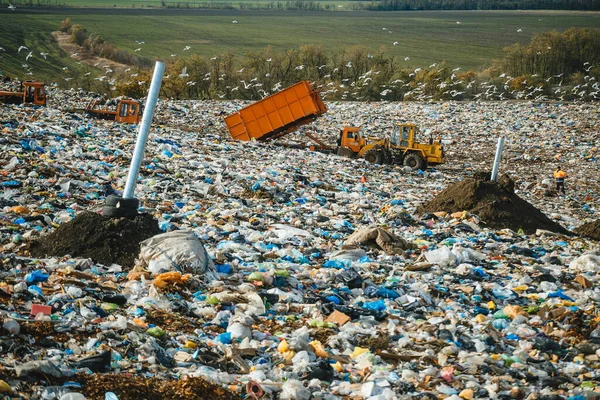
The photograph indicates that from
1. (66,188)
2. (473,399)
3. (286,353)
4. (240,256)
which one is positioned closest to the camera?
(473,399)

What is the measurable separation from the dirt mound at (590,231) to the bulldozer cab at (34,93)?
49.7 ft

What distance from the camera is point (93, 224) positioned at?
601 centimetres

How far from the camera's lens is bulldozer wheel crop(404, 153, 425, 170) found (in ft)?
53.4

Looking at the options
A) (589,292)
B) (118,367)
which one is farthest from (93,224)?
(589,292)

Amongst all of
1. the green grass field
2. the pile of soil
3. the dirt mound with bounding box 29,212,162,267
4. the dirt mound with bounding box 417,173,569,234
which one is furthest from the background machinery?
the green grass field

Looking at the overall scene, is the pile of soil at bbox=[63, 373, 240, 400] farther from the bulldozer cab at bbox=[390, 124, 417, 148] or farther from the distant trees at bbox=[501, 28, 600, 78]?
the distant trees at bbox=[501, 28, 600, 78]

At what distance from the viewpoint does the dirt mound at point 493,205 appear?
948 cm

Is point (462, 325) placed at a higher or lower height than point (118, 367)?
lower

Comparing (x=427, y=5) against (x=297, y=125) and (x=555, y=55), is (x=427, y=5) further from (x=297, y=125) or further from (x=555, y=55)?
(x=297, y=125)

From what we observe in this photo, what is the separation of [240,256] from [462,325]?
2440mm

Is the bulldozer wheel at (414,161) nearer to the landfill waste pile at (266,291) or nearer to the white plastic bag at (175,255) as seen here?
the landfill waste pile at (266,291)

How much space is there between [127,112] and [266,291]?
1338cm

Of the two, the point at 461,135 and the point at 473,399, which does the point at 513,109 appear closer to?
the point at 461,135

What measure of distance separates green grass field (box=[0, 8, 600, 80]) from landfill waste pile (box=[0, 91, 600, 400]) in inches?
1583
